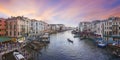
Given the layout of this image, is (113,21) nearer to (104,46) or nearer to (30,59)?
(104,46)

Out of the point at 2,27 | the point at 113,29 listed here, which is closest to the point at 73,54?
the point at 113,29

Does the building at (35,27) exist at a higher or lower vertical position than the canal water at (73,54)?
higher

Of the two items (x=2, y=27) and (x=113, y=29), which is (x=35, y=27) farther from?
(x=113, y=29)

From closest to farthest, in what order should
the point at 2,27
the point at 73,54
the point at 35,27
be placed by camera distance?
the point at 73,54 → the point at 2,27 → the point at 35,27

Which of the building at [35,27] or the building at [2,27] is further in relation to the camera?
the building at [35,27]

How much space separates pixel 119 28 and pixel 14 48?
189 ft

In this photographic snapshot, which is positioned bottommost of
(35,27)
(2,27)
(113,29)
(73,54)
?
(73,54)

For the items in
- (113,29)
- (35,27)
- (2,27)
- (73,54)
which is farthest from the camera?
(35,27)

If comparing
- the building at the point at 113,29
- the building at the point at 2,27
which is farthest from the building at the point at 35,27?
the building at the point at 113,29

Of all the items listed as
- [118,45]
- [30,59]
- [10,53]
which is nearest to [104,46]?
[118,45]

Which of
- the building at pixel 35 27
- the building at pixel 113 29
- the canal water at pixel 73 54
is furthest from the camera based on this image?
the building at pixel 35 27

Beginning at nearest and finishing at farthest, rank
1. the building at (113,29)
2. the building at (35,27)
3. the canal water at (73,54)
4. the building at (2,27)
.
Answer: the canal water at (73,54) → the building at (2,27) → the building at (113,29) → the building at (35,27)

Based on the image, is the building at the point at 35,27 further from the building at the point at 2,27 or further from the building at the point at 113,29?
the building at the point at 113,29

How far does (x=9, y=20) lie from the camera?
217ft
